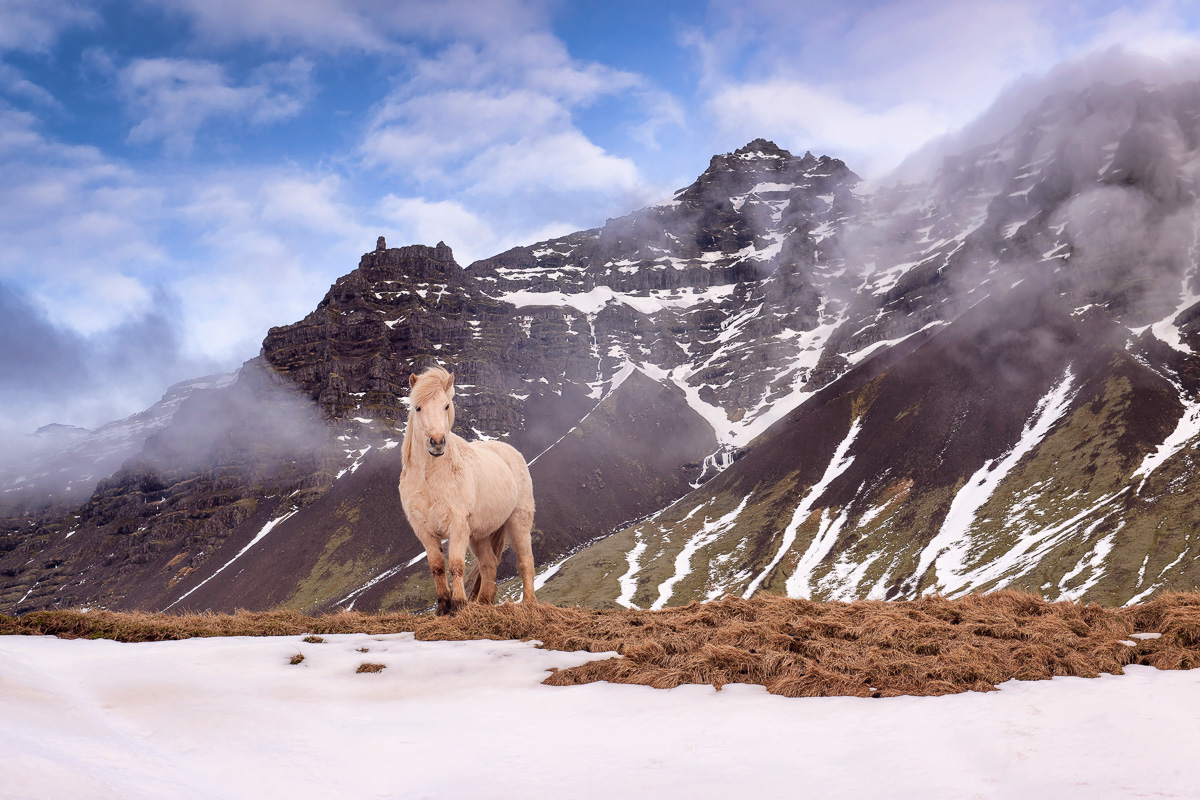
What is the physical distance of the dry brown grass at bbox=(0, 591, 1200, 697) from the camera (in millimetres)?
8117

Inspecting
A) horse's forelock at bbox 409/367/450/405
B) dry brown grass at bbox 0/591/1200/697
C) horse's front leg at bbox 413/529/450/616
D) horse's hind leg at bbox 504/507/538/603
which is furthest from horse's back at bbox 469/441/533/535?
dry brown grass at bbox 0/591/1200/697

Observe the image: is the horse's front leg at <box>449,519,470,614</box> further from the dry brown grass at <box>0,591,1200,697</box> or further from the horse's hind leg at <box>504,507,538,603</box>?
the horse's hind leg at <box>504,507,538,603</box>

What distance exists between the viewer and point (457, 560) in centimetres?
1315

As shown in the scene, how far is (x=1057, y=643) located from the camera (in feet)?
29.7

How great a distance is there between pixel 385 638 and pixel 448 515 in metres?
3.00

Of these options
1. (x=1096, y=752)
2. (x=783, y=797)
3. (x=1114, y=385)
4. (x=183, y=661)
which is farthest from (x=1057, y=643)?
(x=1114, y=385)

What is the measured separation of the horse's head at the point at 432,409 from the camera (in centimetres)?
1269

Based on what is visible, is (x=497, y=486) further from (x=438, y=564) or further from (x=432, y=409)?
(x=432, y=409)

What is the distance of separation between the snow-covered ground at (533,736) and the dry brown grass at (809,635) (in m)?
0.35

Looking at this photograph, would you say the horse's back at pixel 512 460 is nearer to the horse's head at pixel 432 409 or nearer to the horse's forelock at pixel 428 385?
the horse's head at pixel 432 409

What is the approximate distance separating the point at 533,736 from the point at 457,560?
22.5 feet

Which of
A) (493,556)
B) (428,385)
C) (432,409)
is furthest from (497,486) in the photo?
(428,385)

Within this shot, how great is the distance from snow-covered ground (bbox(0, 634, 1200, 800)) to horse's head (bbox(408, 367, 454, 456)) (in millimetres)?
4870

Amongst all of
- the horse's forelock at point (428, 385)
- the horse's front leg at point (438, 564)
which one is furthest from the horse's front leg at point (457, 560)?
the horse's forelock at point (428, 385)
